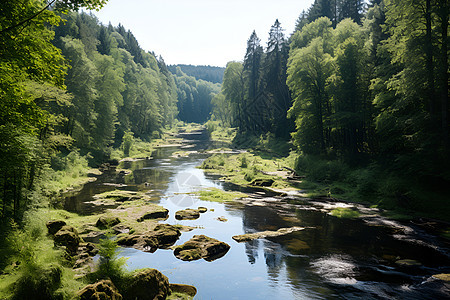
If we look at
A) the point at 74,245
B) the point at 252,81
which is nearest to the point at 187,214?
the point at 74,245

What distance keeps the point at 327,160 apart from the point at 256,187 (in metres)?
9.17

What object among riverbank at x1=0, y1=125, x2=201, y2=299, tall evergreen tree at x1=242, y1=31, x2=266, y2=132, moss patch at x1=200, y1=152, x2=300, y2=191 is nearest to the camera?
riverbank at x1=0, y1=125, x2=201, y2=299

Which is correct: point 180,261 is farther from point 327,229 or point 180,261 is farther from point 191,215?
point 327,229

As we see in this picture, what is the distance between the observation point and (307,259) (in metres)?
13.8

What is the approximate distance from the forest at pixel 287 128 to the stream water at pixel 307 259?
171cm

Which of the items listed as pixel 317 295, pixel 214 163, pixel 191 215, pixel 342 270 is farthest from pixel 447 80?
pixel 214 163

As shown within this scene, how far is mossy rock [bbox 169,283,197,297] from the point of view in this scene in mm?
10711

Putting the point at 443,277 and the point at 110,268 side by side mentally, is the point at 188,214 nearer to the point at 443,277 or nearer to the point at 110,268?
the point at 110,268

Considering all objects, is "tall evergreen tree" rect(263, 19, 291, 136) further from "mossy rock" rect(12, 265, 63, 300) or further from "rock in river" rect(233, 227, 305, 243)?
"mossy rock" rect(12, 265, 63, 300)

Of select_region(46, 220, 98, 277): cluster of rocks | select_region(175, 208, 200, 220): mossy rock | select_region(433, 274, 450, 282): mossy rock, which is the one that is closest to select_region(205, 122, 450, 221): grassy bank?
select_region(433, 274, 450, 282): mossy rock

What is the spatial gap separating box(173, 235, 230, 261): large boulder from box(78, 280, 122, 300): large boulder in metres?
4.99

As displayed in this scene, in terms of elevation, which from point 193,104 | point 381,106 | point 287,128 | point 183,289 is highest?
point 193,104

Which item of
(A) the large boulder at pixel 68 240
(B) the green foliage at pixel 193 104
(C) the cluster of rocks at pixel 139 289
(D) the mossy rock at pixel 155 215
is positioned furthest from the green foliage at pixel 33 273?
(B) the green foliage at pixel 193 104

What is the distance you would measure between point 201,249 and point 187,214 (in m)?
6.23
